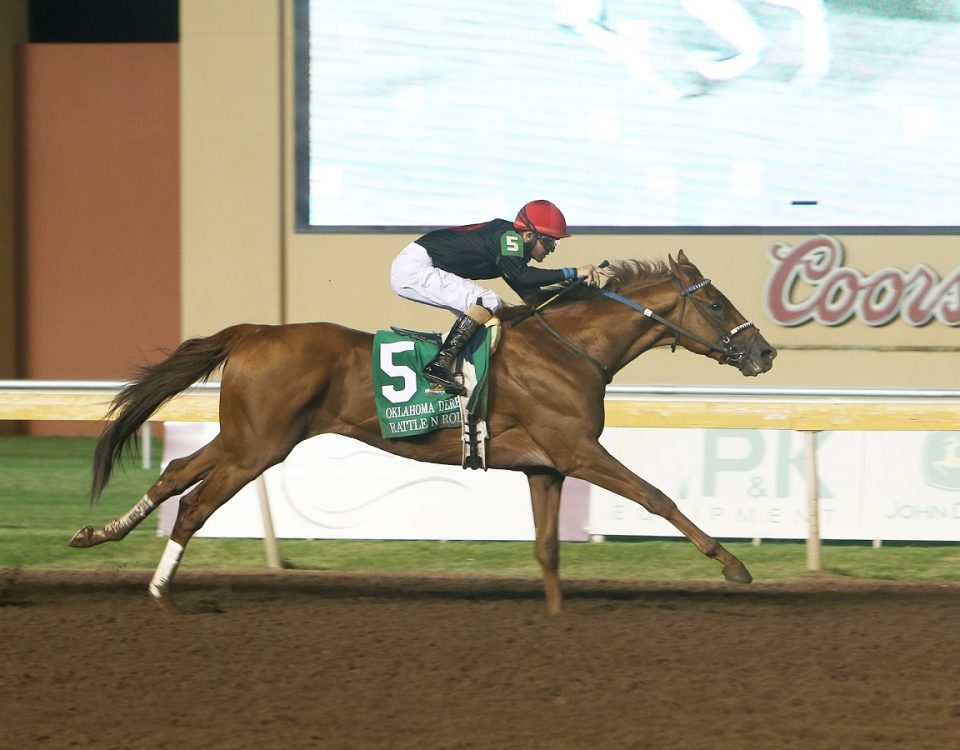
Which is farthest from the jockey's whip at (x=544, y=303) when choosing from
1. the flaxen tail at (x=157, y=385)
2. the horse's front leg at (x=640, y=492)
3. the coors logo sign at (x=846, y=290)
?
the coors logo sign at (x=846, y=290)

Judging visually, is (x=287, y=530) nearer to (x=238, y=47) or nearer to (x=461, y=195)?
(x=461, y=195)

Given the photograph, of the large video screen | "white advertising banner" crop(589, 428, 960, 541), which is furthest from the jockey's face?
the large video screen

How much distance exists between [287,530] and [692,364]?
15.8 ft

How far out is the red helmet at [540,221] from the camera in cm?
579

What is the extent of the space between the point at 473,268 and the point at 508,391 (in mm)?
570

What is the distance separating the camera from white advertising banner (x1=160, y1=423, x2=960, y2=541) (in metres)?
7.34

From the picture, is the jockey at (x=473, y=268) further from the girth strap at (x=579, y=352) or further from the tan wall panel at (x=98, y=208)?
the tan wall panel at (x=98, y=208)

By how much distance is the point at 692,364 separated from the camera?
441 inches

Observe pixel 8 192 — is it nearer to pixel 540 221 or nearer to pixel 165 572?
pixel 165 572

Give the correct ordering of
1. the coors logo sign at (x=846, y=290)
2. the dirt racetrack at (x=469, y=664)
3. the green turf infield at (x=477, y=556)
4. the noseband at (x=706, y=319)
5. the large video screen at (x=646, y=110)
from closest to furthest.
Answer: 1. the dirt racetrack at (x=469, y=664)
2. the noseband at (x=706, y=319)
3. the green turf infield at (x=477, y=556)
4. the large video screen at (x=646, y=110)
5. the coors logo sign at (x=846, y=290)

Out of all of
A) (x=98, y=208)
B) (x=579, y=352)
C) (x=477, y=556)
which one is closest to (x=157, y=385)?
(x=579, y=352)

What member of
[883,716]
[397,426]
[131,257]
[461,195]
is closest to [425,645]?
[397,426]

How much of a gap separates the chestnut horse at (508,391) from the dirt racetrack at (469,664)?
465 mm

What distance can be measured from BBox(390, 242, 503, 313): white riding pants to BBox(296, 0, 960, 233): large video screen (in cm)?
492
